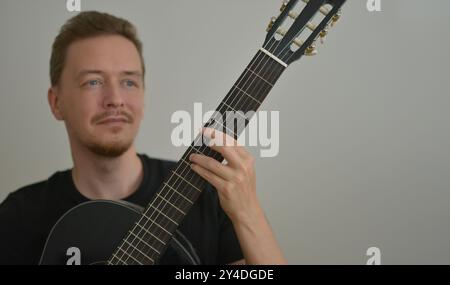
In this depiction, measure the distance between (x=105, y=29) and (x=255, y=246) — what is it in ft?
2.34

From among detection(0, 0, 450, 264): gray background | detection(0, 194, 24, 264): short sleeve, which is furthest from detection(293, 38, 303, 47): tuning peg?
detection(0, 194, 24, 264): short sleeve

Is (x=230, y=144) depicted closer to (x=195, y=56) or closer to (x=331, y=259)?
(x=195, y=56)

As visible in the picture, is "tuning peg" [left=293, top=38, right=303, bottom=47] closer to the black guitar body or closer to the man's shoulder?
the black guitar body

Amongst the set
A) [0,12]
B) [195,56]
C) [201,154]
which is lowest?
[201,154]

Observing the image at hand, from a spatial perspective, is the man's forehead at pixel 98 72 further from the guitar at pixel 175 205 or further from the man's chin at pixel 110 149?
the guitar at pixel 175 205

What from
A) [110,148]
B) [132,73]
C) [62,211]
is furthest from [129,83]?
[62,211]

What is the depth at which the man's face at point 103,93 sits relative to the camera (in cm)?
131

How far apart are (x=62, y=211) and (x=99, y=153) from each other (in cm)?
19

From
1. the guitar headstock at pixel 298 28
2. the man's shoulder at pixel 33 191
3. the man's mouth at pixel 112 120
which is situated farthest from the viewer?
→ the man's shoulder at pixel 33 191

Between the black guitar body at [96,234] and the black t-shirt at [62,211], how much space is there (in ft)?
0.58

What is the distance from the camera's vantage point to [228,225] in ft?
4.32

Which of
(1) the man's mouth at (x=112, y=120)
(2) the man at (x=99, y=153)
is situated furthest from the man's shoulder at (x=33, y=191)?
(1) the man's mouth at (x=112, y=120)
